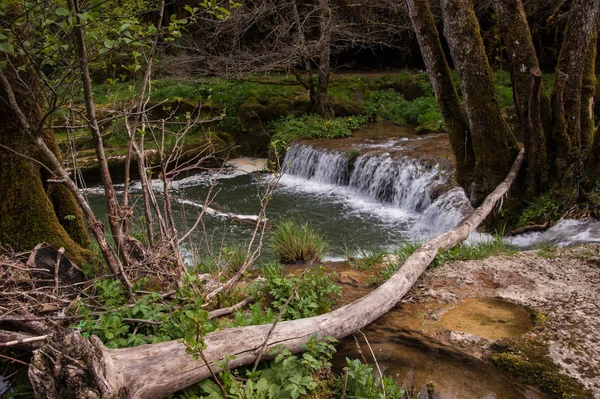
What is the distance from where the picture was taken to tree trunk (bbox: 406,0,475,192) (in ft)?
19.6

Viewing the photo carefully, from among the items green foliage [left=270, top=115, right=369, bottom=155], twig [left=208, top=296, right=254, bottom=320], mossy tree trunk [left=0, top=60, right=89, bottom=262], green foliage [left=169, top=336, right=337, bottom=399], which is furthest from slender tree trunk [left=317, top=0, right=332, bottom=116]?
green foliage [left=169, top=336, right=337, bottom=399]

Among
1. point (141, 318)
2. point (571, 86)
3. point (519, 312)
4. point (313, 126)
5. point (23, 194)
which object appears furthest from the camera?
point (313, 126)

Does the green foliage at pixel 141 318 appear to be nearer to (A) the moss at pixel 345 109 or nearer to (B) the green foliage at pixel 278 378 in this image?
(B) the green foliage at pixel 278 378

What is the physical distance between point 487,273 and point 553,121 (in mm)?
3087

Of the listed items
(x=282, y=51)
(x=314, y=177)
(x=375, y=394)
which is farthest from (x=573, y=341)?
(x=282, y=51)

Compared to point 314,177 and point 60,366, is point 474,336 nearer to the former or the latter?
point 60,366

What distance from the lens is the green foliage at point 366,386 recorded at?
267 centimetres

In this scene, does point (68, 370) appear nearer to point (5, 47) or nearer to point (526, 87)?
point (5, 47)

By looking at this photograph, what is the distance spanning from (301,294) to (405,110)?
12186 millimetres

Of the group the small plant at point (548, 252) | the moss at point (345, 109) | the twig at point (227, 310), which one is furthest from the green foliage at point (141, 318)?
the moss at point (345, 109)

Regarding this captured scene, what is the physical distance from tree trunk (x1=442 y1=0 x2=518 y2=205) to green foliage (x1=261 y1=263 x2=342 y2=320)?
138 inches

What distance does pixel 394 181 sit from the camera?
990 cm

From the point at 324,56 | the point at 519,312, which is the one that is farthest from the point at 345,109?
the point at 519,312

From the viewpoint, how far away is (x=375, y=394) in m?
2.66
